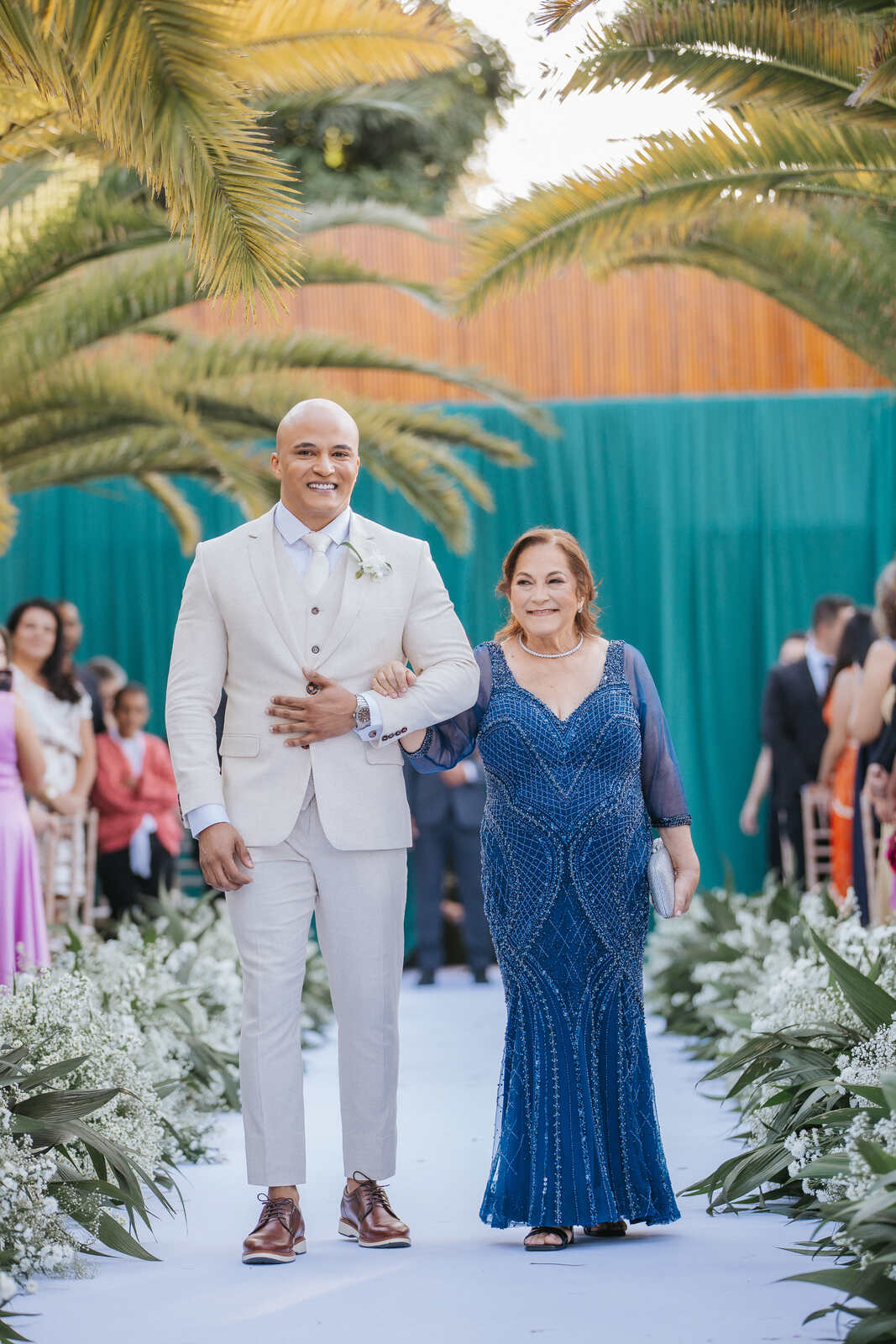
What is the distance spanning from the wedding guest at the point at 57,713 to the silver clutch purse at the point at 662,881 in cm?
379

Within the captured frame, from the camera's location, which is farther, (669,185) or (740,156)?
(669,185)

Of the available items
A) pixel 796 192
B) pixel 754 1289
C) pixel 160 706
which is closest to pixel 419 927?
pixel 160 706

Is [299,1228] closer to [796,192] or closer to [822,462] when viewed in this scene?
[796,192]

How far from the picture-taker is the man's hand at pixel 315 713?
3.73 metres

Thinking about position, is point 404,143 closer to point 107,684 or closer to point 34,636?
point 107,684

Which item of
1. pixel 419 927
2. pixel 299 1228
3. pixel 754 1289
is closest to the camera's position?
pixel 754 1289

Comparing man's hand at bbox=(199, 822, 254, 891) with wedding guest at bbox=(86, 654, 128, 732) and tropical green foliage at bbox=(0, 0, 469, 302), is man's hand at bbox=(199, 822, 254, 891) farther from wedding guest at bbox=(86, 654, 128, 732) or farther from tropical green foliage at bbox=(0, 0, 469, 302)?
wedding guest at bbox=(86, 654, 128, 732)

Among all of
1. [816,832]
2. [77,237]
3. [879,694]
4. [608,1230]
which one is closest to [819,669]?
[816,832]

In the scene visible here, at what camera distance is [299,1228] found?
12.2ft

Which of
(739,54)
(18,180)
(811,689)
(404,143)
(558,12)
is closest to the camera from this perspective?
(558,12)

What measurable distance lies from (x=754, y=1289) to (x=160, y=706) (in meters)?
9.52

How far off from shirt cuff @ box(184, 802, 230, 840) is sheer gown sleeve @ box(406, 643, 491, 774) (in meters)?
0.50

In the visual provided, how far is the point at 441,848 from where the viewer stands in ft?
34.6

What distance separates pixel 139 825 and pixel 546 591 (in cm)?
568
